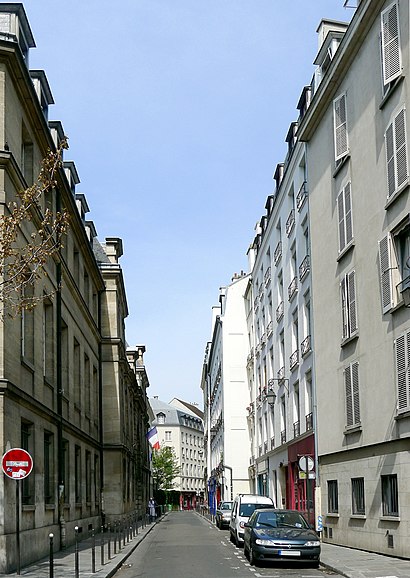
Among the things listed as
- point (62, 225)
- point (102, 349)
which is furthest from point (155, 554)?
point (102, 349)

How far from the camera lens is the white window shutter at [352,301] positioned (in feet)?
80.2

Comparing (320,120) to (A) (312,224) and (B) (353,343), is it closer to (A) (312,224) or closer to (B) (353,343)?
(A) (312,224)

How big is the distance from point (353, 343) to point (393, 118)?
667 centimetres

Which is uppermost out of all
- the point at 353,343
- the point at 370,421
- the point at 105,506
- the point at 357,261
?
the point at 357,261

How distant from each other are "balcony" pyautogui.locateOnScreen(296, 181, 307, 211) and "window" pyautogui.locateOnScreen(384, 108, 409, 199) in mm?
11517

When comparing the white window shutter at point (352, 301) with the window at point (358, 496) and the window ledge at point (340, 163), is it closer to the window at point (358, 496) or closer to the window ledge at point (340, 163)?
the window ledge at point (340, 163)

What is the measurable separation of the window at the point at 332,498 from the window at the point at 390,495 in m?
5.25

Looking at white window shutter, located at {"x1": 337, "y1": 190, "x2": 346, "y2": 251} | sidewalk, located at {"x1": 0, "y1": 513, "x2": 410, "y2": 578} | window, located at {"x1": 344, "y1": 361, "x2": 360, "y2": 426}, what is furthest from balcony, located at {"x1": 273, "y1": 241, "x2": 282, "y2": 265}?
sidewalk, located at {"x1": 0, "y1": 513, "x2": 410, "y2": 578}

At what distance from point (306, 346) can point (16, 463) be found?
18.6m

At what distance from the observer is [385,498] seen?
71.1 feet

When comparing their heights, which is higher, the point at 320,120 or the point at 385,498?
the point at 320,120

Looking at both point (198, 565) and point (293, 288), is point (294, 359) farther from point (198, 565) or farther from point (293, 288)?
point (198, 565)

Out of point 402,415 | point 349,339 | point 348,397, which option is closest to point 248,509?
point 348,397

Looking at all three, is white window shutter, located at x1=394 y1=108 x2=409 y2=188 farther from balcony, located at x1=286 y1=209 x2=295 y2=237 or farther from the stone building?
balcony, located at x1=286 y1=209 x2=295 y2=237
